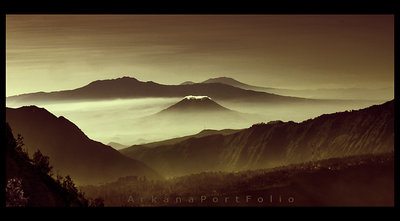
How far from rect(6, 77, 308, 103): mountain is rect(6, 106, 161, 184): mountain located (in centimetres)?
74

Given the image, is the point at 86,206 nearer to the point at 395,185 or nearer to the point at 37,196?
the point at 37,196

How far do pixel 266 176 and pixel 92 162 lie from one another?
4.51 m

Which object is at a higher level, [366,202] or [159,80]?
[159,80]

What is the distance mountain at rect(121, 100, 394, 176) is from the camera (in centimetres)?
1647

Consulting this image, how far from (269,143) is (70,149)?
209 inches

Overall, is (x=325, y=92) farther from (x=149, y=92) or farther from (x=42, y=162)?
(x=42, y=162)

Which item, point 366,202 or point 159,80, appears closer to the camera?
point 366,202

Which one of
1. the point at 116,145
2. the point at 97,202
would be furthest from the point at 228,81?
the point at 97,202

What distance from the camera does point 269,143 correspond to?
17094mm

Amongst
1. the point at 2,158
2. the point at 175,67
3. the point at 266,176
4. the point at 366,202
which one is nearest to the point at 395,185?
the point at 366,202

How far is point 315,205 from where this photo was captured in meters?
15.6

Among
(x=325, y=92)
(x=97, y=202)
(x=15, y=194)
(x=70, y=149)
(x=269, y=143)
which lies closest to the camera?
(x=15, y=194)

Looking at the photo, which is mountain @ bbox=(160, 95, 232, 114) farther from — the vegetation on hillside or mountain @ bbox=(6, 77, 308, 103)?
the vegetation on hillside

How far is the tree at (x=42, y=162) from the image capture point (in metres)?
16.0
